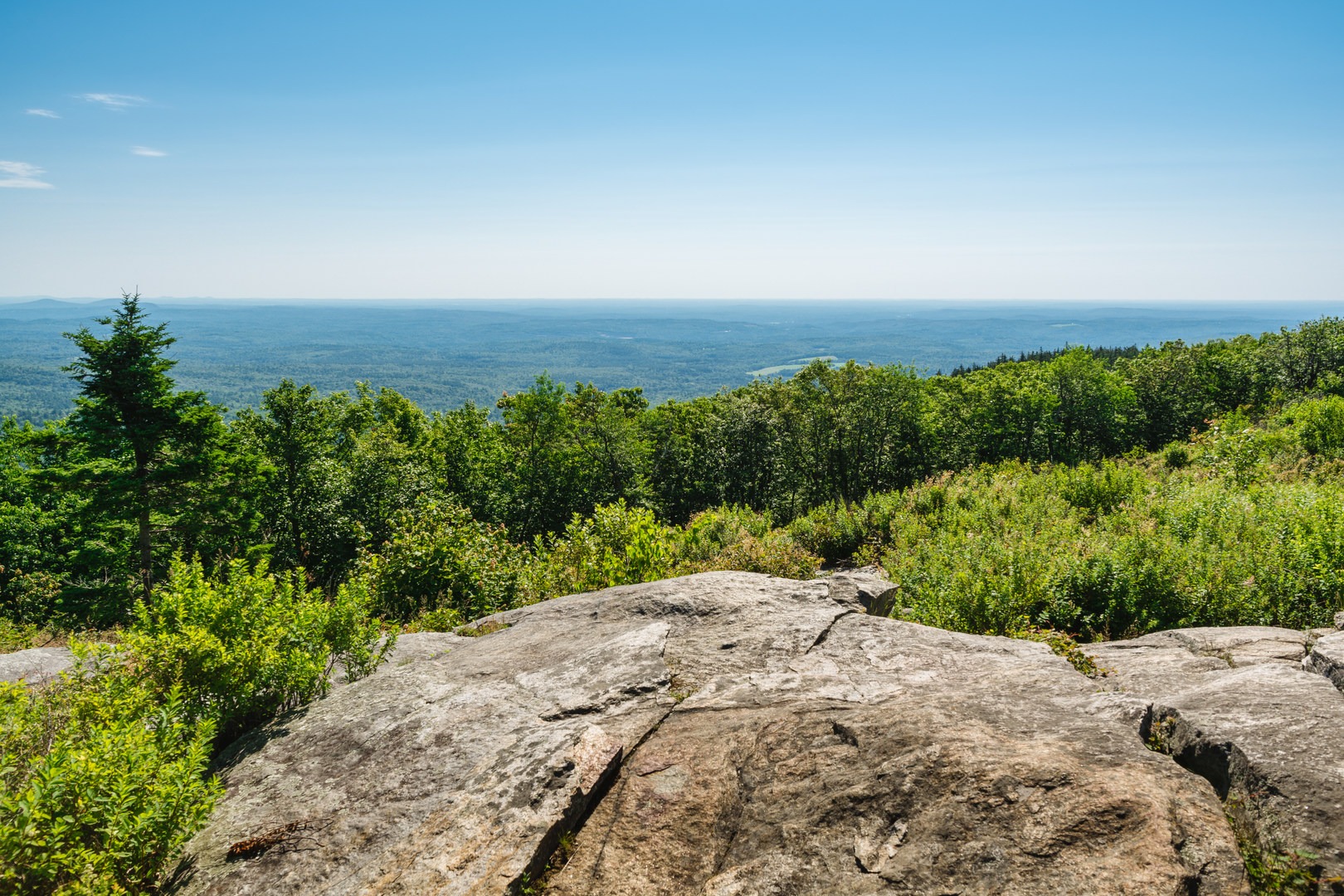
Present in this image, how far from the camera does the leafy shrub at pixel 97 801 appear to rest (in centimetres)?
358

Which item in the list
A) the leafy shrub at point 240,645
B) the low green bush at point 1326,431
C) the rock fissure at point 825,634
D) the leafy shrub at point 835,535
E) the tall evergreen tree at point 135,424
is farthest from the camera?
the tall evergreen tree at point 135,424

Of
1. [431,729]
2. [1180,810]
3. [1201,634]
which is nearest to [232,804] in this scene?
[431,729]

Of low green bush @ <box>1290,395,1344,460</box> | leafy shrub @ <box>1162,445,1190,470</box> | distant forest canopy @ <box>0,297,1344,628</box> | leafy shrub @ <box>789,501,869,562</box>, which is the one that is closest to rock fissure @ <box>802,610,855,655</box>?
leafy shrub @ <box>789,501,869,562</box>

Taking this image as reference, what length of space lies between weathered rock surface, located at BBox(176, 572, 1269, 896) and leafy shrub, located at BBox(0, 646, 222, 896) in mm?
491

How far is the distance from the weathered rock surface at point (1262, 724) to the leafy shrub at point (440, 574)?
31.6ft

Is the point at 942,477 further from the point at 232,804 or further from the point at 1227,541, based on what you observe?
the point at 232,804

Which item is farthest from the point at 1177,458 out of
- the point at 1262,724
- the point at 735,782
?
the point at 735,782

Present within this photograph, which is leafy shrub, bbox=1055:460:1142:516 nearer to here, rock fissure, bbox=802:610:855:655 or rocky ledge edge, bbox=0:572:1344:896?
rocky ledge edge, bbox=0:572:1344:896

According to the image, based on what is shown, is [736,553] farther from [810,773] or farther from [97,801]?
[97,801]

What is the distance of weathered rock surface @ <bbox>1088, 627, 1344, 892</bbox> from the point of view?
332cm

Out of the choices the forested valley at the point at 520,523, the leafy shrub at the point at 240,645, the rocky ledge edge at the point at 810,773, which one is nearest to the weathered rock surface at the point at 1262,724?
the rocky ledge edge at the point at 810,773

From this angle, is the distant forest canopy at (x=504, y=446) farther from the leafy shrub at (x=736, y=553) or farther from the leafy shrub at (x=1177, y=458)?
the leafy shrub at (x=1177, y=458)

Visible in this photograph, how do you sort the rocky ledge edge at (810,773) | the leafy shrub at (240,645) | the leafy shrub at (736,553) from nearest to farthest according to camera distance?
1. the rocky ledge edge at (810,773)
2. the leafy shrub at (240,645)
3. the leafy shrub at (736,553)

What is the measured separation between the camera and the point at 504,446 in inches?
1873
